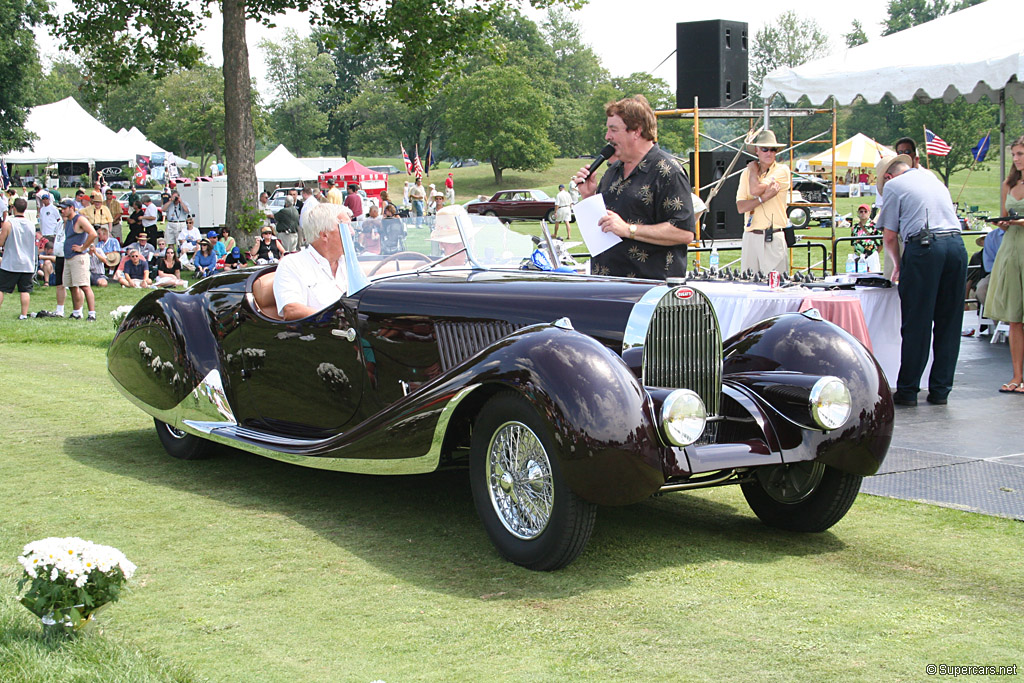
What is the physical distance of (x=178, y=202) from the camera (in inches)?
1035

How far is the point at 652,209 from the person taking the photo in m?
5.79

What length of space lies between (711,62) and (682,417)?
52.0 ft

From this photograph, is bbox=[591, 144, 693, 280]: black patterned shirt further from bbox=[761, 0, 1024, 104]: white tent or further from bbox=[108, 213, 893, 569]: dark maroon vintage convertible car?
bbox=[761, 0, 1024, 104]: white tent

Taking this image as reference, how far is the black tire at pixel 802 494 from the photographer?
4.67 meters

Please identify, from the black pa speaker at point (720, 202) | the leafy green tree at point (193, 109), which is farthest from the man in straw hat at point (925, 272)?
the leafy green tree at point (193, 109)

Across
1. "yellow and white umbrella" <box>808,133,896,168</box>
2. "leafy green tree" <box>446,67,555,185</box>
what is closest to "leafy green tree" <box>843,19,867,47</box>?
"leafy green tree" <box>446,67,555,185</box>

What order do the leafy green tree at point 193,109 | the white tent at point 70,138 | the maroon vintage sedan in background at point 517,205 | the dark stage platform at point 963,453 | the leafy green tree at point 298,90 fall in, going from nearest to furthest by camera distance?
the dark stage platform at point 963,453, the maroon vintage sedan in background at point 517,205, the white tent at point 70,138, the leafy green tree at point 193,109, the leafy green tree at point 298,90

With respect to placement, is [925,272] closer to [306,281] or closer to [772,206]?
[772,206]

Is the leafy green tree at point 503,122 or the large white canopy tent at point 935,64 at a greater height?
the leafy green tree at point 503,122

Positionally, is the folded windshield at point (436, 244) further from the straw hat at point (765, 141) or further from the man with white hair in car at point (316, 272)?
the straw hat at point (765, 141)

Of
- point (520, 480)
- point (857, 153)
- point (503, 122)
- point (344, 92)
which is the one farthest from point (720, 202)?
point (344, 92)

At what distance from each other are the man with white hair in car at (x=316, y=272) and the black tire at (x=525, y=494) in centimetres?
175

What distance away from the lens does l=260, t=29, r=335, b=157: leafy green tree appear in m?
105

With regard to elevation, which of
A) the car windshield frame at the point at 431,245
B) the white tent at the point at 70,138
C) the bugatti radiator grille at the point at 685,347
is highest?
the white tent at the point at 70,138
